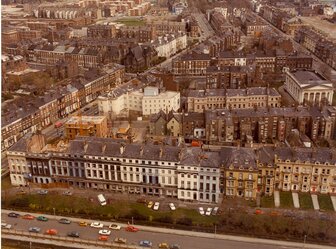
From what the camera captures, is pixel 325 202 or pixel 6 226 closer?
pixel 6 226

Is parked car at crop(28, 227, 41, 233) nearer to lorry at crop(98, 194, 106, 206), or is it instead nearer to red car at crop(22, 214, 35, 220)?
red car at crop(22, 214, 35, 220)

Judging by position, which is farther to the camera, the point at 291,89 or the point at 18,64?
the point at 18,64

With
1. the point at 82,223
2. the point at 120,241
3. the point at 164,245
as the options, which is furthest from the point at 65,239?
the point at 164,245

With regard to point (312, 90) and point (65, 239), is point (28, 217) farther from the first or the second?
point (312, 90)

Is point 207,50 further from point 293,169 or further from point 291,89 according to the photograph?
point 293,169

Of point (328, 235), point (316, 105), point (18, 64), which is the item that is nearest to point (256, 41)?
point (316, 105)

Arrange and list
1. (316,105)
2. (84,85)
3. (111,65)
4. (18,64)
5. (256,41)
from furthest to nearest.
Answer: (256,41)
(18,64)
(111,65)
(84,85)
(316,105)
